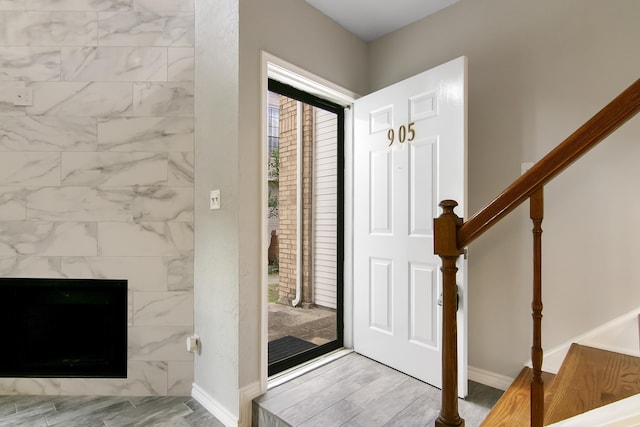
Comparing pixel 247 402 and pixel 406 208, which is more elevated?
pixel 406 208

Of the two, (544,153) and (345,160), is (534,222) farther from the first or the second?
(345,160)

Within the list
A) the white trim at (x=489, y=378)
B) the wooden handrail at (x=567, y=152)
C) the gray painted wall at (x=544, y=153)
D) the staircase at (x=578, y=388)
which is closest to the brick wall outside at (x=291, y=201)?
the gray painted wall at (x=544, y=153)

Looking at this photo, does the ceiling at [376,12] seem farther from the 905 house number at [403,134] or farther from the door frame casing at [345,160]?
the 905 house number at [403,134]

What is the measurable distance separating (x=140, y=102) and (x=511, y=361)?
9.23 ft

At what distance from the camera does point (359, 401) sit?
1795 millimetres

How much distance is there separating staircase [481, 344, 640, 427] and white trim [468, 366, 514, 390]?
7.5 inches

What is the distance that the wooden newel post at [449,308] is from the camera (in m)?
1.13

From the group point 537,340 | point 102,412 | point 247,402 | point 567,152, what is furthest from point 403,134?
point 102,412

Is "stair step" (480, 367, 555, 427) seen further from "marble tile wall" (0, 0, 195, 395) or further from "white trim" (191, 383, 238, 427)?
"marble tile wall" (0, 0, 195, 395)

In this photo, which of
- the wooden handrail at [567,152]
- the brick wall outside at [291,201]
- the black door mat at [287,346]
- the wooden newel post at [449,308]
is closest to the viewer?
the wooden handrail at [567,152]

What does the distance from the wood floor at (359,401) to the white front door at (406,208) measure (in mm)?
126

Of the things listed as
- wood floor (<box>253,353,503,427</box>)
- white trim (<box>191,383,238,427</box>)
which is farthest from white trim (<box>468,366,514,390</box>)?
white trim (<box>191,383,238,427</box>)

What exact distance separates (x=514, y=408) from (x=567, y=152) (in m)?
1.24

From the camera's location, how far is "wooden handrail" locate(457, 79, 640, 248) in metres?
0.86
